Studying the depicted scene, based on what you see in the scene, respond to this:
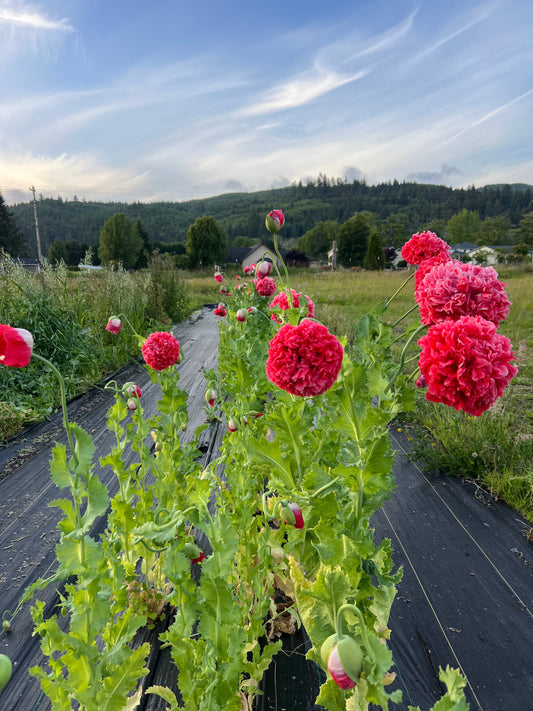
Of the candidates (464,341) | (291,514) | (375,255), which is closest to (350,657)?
(291,514)

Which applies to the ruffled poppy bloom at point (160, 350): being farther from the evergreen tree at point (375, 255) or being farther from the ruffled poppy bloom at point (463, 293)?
the evergreen tree at point (375, 255)

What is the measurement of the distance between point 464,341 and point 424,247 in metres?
0.67

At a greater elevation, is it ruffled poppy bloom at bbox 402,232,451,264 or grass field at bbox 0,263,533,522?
ruffled poppy bloom at bbox 402,232,451,264

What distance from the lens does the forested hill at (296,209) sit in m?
66.7

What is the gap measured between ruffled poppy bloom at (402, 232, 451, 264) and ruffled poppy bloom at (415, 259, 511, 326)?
0.39m

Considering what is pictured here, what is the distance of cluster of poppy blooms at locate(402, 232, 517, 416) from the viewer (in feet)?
3.00

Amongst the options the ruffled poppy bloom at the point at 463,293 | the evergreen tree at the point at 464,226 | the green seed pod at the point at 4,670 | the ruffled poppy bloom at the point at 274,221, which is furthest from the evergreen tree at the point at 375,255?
the evergreen tree at the point at 464,226

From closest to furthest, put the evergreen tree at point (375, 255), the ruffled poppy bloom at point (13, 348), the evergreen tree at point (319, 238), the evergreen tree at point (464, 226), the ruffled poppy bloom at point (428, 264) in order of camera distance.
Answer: the ruffled poppy bloom at point (13, 348) → the ruffled poppy bloom at point (428, 264) → the evergreen tree at point (375, 255) → the evergreen tree at point (319, 238) → the evergreen tree at point (464, 226)

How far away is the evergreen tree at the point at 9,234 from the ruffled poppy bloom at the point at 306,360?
3774cm

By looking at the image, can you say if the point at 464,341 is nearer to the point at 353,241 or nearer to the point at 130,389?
the point at 130,389

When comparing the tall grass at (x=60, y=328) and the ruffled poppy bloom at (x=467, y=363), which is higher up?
the ruffled poppy bloom at (x=467, y=363)

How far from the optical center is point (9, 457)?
322 cm

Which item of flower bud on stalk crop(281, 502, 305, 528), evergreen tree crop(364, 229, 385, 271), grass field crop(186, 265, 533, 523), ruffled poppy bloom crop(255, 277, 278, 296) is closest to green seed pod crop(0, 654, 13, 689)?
flower bud on stalk crop(281, 502, 305, 528)

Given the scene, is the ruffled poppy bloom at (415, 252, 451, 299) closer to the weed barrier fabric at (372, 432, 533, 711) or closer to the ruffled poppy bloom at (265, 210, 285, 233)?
the ruffled poppy bloom at (265, 210, 285, 233)
